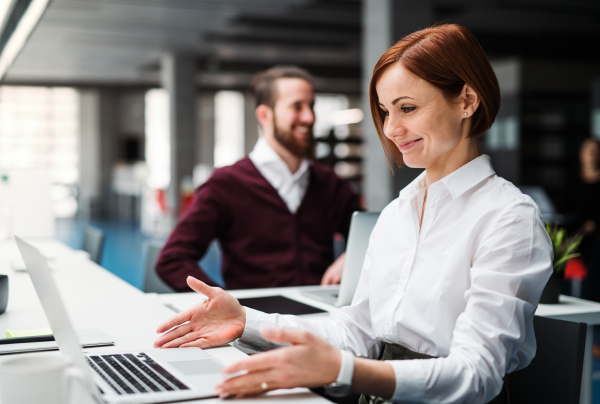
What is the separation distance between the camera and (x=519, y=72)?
1091 centimetres

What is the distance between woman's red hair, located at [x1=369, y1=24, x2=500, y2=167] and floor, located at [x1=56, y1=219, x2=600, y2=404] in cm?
229

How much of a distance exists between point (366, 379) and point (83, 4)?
7.66 m

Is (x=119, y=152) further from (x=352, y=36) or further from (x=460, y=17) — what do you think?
(x=460, y=17)

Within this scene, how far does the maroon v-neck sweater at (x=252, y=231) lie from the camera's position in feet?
8.90

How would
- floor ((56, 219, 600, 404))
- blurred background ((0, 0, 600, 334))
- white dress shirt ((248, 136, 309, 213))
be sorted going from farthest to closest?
blurred background ((0, 0, 600, 334)), floor ((56, 219, 600, 404)), white dress shirt ((248, 136, 309, 213))

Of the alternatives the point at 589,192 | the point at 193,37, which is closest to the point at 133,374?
the point at 589,192

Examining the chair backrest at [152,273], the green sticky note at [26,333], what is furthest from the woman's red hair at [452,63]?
the chair backrest at [152,273]

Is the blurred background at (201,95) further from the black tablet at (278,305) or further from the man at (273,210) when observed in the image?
the black tablet at (278,305)

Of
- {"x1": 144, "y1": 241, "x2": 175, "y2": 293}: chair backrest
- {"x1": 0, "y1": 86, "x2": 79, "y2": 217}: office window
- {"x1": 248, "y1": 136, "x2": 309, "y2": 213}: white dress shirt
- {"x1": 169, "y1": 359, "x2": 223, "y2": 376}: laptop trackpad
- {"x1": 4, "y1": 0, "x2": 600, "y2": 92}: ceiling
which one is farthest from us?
{"x1": 0, "y1": 86, "x2": 79, "y2": 217}: office window

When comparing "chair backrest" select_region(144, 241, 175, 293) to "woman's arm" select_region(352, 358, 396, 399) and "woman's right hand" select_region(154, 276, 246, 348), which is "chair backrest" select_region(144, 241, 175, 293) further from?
"woman's arm" select_region(352, 358, 396, 399)

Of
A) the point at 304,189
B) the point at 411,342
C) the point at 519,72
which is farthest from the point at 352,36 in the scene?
the point at 411,342

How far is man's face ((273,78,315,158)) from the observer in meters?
2.85

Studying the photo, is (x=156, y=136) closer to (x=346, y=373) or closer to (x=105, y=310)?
(x=105, y=310)

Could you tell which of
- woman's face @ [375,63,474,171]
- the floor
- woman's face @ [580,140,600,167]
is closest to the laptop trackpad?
woman's face @ [375,63,474,171]
